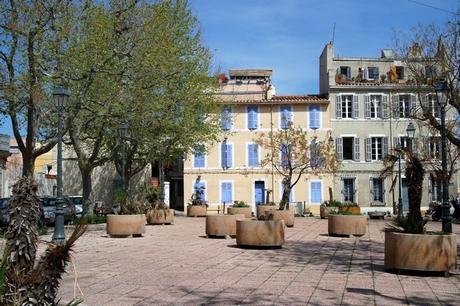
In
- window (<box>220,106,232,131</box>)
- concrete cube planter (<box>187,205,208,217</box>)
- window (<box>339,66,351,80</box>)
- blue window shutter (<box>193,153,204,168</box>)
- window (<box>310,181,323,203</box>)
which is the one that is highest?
window (<box>339,66,351,80</box>)

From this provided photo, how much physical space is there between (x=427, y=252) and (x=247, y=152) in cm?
3334

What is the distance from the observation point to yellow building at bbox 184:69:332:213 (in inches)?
1684

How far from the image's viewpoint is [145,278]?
9.57 metres

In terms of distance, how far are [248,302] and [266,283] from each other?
1.60 meters

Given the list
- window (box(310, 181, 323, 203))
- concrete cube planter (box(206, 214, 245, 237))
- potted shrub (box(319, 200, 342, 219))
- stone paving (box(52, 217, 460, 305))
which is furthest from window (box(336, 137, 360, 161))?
stone paving (box(52, 217, 460, 305))

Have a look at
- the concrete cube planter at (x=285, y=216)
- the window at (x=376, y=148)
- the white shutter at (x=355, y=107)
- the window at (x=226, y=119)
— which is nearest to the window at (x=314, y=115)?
the white shutter at (x=355, y=107)

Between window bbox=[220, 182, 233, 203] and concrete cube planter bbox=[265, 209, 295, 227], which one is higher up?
window bbox=[220, 182, 233, 203]

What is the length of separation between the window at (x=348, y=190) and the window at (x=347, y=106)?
495 centimetres

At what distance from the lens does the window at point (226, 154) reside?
43281 mm

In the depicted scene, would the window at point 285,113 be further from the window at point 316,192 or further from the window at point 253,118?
the window at point 316,192

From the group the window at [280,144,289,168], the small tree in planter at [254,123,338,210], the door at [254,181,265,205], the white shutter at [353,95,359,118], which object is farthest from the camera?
the door at [254,181,265,205]

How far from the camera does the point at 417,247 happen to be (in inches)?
392

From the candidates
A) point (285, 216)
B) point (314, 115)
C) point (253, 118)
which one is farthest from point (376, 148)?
point (285, 216)

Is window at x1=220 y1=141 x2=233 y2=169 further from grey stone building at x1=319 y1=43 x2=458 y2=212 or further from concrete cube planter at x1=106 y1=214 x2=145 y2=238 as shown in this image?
concrete cube planter at x1=106 y1=214 x2=145 y2=238
